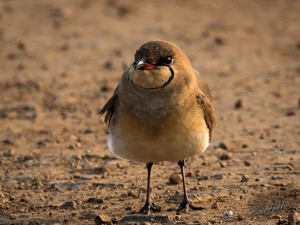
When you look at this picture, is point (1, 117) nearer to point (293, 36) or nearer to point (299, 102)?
point (299, 102)

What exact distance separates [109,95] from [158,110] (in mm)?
4712

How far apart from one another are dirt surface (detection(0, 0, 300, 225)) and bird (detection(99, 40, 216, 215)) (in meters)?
0.62

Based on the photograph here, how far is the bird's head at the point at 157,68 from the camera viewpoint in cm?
668

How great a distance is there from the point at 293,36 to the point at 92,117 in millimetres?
4658

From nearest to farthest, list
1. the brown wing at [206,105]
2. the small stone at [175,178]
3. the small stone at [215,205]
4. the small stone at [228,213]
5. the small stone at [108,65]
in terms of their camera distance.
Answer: the small stone at [228,213] → the brown wing at [206,105] → the small stone at [215,205] → the small stone at [175,178] → the small stone at [108,65]

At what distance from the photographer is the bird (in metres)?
6.73

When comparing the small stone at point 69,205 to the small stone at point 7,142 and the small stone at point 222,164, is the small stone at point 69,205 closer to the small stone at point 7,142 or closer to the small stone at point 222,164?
the small stone at point 222,164

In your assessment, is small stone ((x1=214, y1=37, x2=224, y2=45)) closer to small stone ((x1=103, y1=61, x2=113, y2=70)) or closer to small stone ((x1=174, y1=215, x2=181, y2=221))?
small stone ((x1=103, y1=61, x2=113, y2=70))

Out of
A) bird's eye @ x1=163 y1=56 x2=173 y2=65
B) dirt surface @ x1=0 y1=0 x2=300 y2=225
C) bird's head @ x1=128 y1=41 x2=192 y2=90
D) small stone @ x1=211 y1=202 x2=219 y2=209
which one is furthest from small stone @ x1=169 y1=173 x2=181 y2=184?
bird's eye @ x1=163 y1=56 x2=173 y2=65

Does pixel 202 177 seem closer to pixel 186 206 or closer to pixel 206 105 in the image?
pixel 186 206

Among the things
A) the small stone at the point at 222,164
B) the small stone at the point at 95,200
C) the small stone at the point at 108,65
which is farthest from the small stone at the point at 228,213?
the small stone at the point at 108,65

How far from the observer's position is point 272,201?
285 inches

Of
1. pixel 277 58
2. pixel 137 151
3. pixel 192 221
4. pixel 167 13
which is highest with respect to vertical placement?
pixel 167 13

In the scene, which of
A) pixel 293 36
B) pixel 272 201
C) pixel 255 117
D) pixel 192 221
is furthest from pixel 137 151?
pixel 293 36
